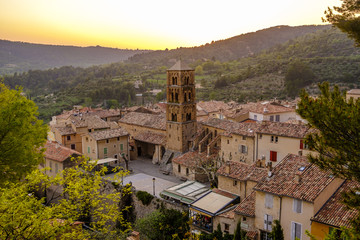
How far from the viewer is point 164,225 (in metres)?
26.1

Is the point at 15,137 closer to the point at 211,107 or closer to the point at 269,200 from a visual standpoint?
the point at 269,200

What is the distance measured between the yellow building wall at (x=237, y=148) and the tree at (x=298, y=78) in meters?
54.0

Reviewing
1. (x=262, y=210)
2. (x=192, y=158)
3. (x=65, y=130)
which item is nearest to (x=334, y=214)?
(x=262, y=210)

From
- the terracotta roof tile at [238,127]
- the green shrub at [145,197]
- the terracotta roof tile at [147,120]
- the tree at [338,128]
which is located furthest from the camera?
the terracotta roof tile at [147,120]

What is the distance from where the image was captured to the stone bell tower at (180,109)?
4109cm

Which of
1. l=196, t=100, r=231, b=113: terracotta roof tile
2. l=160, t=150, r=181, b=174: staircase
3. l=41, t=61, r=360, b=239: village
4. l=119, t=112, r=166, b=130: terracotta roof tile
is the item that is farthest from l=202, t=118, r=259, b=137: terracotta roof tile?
l=196, t=100, r=231, b=113: terracotta roof tile

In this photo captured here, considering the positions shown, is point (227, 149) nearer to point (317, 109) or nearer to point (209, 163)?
point (209, 163)

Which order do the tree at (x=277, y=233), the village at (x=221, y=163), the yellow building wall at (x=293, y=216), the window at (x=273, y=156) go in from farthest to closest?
1. the window at (x=273, y=156)
2. the village at (x=221, y=163)
3. the tree at (x=277, y=233)
4. the yellow building wall at (x=293, y=216)

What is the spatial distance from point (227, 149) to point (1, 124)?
23197 mm

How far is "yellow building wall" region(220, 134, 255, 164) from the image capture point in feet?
110

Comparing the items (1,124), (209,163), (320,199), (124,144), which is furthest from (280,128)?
(1,124)

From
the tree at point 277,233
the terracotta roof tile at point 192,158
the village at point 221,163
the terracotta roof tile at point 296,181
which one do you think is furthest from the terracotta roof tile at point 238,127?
the tree at point 277,233

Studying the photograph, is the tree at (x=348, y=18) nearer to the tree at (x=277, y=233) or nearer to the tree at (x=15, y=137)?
the tree at (x=277, y=233)

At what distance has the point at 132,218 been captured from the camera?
31062 millimetres
